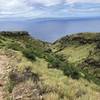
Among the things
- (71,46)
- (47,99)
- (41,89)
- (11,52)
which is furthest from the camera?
(71,46)

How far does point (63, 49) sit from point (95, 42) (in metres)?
24.1

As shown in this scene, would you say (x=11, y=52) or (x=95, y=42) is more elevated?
(x=11, y=52)

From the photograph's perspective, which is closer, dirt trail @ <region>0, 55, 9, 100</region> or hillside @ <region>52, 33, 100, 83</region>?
dirt trail @ <region>0, 55, 9, 100</region>

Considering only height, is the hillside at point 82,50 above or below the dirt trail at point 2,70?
below

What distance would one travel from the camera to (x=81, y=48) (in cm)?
17312

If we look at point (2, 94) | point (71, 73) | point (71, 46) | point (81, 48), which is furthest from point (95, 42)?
point (2, 94)

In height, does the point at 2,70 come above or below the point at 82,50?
above

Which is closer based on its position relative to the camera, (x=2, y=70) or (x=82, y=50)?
(x=2, y=70)

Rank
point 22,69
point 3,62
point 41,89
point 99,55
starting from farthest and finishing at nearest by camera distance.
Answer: point 99,55 → point 3,62 → point 22,69 → point 41,89

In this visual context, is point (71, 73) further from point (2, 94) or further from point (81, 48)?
point (81, 48)

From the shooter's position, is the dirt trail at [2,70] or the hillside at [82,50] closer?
the dirt trail at [2,70]

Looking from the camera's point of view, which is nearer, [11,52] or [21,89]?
[21,89]

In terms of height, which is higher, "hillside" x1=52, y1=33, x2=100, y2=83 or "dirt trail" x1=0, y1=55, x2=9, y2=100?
"dirt trail" x1=0, y1=55, x2=9, y2=100

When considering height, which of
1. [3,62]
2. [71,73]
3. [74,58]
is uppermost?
[3,62]
